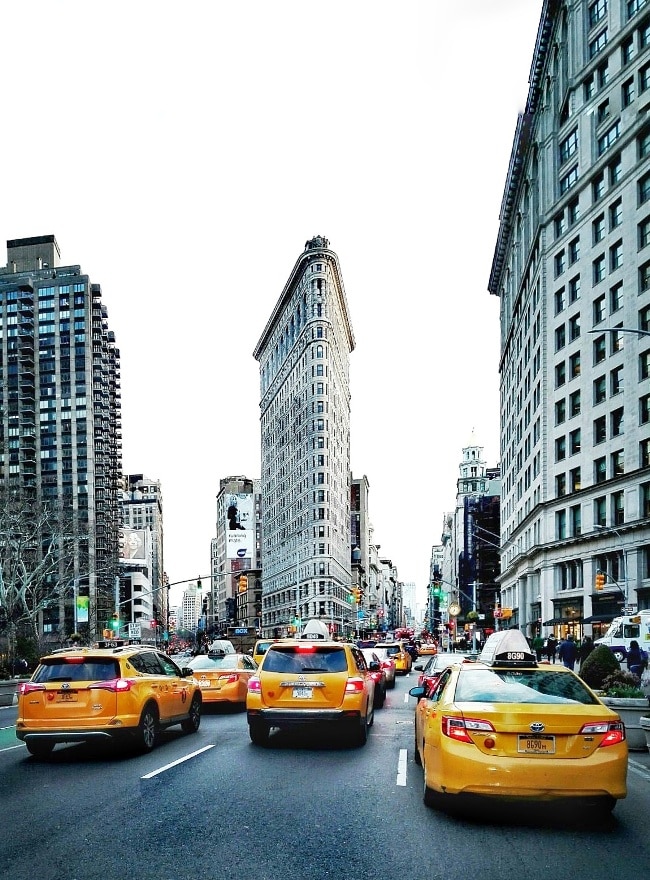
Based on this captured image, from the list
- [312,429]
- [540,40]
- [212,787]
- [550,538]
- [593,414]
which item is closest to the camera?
[212,787]

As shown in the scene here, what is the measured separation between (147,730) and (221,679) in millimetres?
8058

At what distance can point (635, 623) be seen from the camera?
38.2 meters

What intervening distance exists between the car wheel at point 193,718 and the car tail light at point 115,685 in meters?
3.42

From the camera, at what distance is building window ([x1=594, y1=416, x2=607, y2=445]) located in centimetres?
5438

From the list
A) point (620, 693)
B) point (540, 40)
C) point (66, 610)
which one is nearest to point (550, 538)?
point (540, 40)

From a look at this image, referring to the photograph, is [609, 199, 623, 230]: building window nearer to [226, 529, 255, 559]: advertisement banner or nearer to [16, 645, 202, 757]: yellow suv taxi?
[16, 645, 202, 757]: yellow suv taxi

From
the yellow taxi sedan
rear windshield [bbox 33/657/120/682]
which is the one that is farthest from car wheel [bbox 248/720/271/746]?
the yellow taxi sedan

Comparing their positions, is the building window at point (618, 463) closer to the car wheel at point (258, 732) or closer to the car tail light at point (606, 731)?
the car wheel at point (258, 732)

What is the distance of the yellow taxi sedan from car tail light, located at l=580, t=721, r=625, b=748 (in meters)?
14.2

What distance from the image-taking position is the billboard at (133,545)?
167250 mm

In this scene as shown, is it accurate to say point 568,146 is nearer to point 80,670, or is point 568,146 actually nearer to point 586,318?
point 586,318

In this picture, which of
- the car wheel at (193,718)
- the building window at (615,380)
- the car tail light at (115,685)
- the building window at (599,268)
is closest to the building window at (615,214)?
the building window at (599,268)

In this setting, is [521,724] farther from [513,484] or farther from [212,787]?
[513,484]

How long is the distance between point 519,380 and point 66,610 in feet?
319
